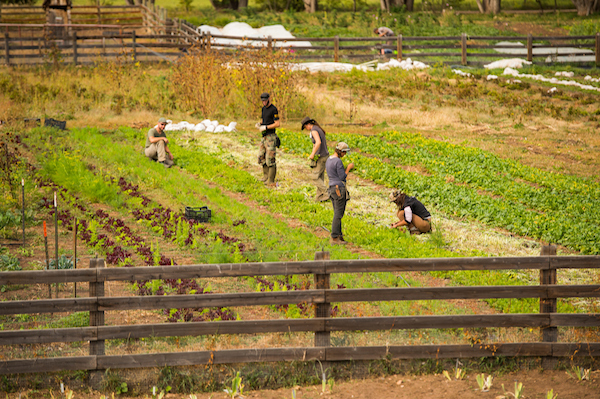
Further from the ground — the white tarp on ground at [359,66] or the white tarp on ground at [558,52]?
the white tarp on ground at [558,52]

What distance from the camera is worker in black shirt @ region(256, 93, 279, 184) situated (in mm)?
13914

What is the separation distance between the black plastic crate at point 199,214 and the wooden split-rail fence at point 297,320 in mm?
5390

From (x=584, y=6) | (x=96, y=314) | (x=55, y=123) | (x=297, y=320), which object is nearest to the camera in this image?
(x=96, y=314)

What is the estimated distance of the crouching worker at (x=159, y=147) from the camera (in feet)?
51.4

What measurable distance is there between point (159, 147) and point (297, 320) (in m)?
10.5

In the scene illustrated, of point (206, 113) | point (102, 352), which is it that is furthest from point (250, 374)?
point (206, 113)

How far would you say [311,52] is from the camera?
3556 cm

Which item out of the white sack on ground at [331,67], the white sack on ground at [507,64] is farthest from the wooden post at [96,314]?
the white sack on ground at [507,64]

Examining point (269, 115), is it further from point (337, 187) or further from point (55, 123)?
point (55, 123)

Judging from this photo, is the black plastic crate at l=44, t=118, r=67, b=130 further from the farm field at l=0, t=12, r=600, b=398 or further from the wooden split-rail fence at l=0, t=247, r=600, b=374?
the wooden split-rail fence at l=0, t=247, r=600, b=374

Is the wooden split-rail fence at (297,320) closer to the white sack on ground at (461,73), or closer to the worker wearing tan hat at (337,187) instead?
the worker wearing tan hat at (337,187)

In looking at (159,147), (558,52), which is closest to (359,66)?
(558,52)

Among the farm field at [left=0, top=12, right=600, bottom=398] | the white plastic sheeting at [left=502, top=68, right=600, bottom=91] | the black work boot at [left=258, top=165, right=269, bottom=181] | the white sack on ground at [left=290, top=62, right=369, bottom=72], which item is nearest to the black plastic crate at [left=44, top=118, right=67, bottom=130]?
the farm field at [left=0, top=12, right=600, bottom=398]

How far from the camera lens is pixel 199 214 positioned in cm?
1163
